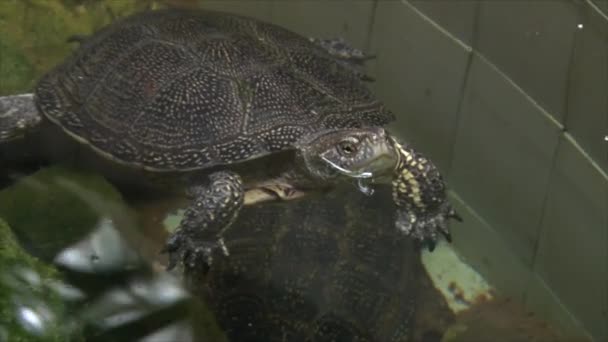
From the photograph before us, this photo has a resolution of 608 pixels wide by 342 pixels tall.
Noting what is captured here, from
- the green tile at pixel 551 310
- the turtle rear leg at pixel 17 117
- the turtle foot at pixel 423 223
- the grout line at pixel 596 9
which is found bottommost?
the green tile at pixel 551 310

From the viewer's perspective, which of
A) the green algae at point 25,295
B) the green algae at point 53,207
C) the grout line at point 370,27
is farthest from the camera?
the grout line at point 370,27

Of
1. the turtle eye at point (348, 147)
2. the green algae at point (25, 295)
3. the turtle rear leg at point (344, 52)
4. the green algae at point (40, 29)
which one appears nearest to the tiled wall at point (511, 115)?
the turtle rear leg at point (344, 52)

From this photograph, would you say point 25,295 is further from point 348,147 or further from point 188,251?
point 348,147

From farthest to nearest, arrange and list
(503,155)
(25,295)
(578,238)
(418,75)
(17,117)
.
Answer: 1. (418,75)
2. (503,155)
3. (17,117)
4. (578,238)
5. (25,295)

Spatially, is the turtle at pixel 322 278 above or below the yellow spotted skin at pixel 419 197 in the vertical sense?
below

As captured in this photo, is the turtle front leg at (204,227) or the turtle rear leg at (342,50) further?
the turtle rear leg at (342,50)

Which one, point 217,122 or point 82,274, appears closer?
point 82,274

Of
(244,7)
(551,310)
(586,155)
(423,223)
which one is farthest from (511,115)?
(244,7)

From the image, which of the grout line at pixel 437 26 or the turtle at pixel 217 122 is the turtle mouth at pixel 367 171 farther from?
the grout line at pixel 437 26

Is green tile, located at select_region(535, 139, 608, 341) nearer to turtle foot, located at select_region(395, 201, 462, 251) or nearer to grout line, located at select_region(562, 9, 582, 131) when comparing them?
grout line, located at select_region(562, 9, 582, 131)
